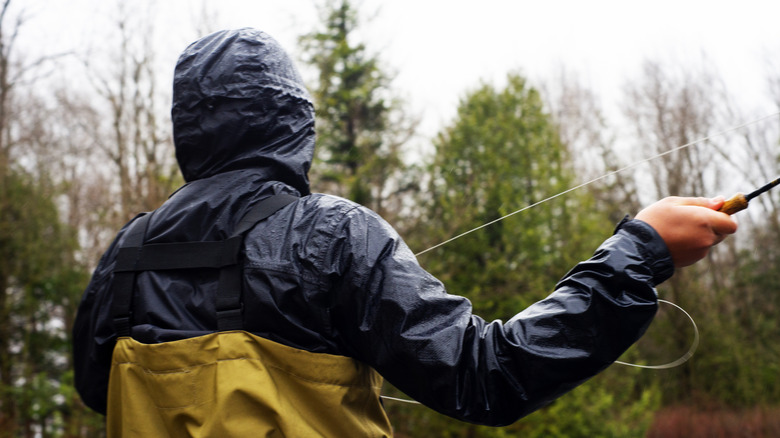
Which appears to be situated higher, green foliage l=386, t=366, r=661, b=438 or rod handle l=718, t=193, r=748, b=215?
rod handle l=718, t=193, r=748, b=215

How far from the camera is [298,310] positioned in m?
1.37

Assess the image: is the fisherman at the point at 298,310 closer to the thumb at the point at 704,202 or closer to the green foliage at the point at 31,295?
the thumb at the point at 704,202

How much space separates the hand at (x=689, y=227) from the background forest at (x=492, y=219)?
80.6 inches

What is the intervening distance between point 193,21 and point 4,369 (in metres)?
6.11

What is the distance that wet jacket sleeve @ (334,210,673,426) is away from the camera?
1.22 m

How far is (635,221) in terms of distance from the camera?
132 centimetres

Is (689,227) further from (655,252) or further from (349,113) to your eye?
(349,113)

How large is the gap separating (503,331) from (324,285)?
0.37 meters

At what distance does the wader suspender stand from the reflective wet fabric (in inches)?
2.9

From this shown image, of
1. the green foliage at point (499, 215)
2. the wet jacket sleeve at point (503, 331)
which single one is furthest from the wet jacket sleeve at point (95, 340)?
the green foliage at point (499, 215)

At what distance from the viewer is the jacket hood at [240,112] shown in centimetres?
163

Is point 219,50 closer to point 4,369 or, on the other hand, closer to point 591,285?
point 591,285

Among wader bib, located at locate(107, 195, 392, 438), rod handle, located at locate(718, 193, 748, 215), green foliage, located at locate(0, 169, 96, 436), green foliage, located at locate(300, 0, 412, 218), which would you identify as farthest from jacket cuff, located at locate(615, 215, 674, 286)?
green foliage, located at locate(0, 169, 96, 436)

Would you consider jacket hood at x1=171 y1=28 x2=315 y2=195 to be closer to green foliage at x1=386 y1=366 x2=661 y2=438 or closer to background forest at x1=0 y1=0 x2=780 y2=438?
background forest at x1=0 y1=0 x2=780 y2=438
